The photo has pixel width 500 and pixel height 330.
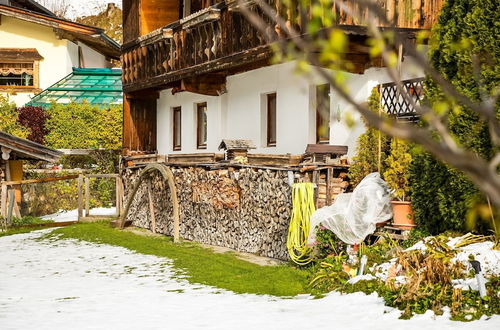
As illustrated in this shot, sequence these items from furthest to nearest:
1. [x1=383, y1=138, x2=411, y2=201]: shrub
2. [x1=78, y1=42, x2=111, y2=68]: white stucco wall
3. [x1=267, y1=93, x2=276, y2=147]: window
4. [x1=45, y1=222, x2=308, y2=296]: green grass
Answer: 1. [x1=78, y1=42, x2=111, y2=68]: white stucco wall
2. [x1=267, y1=93, x2=276, y2=147]: window
3. [x1=383, y1=138, x2=411, y2=201]: shrub
4. [x1=45, y1=222, x2=308, y2=296]: green grass

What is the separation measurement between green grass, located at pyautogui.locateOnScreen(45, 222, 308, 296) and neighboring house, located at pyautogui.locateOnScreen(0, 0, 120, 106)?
1768cm

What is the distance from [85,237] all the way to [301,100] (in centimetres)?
633

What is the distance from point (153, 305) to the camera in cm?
1035

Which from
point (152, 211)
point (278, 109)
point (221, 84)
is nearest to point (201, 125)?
point (221, 84)

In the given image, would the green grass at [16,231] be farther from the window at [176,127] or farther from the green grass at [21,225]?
the window at [176,127]

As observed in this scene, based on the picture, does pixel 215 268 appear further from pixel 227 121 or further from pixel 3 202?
pixel 3 202

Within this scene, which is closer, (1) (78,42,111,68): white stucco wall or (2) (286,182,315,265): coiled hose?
(2) (286,182,315,265): coiled hose

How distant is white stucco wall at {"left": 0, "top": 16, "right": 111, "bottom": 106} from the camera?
3562cm

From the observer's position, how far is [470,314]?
8.17 meters

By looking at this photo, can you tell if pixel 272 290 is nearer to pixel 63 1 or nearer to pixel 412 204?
pixel 412 204

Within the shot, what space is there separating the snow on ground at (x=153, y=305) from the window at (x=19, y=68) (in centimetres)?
2252

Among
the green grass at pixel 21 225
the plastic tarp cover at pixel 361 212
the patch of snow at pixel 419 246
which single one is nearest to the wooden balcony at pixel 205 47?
the plastic tarp cover at pixel 361 212

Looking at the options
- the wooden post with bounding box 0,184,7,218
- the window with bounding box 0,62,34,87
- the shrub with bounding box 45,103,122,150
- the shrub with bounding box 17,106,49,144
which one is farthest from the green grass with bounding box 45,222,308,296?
the window with bounding box 0,62,34,87

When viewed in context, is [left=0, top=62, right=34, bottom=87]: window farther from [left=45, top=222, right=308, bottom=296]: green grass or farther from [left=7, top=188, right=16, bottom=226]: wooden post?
[left=45, top=222, right=308, bottom=296]: green grass
